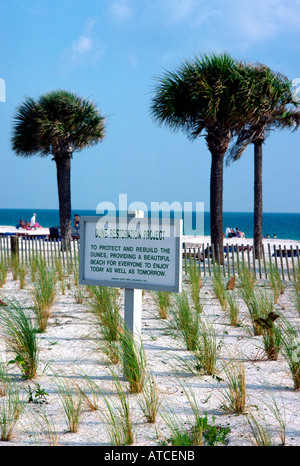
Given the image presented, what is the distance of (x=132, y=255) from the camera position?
437 cm

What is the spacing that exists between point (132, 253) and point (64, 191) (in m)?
16.5

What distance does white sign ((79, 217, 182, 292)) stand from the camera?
13.8 feet

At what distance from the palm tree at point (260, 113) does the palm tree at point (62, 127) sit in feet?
22.6

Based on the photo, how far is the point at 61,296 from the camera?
333 inches

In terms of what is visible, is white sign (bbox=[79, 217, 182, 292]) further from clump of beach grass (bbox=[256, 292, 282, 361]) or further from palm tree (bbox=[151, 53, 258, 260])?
palm tree (bbox=[151, 53, 258, 260])

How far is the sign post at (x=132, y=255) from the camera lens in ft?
13.8

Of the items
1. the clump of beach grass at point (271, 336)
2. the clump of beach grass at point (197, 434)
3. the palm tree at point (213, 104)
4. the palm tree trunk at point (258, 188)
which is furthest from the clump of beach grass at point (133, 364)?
the palm tree trunk at point (258, 188)

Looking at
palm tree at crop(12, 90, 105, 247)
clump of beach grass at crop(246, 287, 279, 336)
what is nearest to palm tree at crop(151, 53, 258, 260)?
palm tree at crop(12, 90, 105, 247)

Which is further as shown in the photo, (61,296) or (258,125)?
(258,125)

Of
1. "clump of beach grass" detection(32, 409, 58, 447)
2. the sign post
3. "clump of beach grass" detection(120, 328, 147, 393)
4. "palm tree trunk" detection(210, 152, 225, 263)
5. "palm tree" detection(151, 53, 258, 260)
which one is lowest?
"clump of beach grass" detection(32, 409, 58, 447)

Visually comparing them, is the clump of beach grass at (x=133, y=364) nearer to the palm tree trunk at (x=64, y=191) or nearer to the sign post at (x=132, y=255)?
the sign post at (x=132, y=255)
